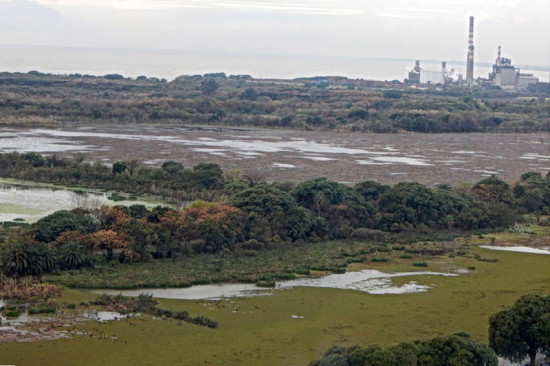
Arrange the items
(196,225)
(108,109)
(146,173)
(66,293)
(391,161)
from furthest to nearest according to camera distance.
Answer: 1. (108,109)
2. (391,161)
3. (146,173)
4. (196,225)
5. (66,293)

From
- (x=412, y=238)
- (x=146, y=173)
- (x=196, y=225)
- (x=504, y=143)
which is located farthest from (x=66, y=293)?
(x=504, y=143)

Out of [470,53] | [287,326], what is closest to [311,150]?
[287,326]

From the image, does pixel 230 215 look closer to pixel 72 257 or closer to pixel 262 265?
pixel 262 265

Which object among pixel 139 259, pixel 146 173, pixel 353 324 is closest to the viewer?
pixel 353 324

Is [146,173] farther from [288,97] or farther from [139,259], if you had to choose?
[288,97]

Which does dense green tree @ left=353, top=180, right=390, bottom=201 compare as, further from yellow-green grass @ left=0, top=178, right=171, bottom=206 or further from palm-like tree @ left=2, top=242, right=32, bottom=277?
palm-like tree @ left=2, top=242, right=32, bottom=277

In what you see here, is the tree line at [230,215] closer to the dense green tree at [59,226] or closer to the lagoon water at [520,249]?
the dense green tree at [59,226]
